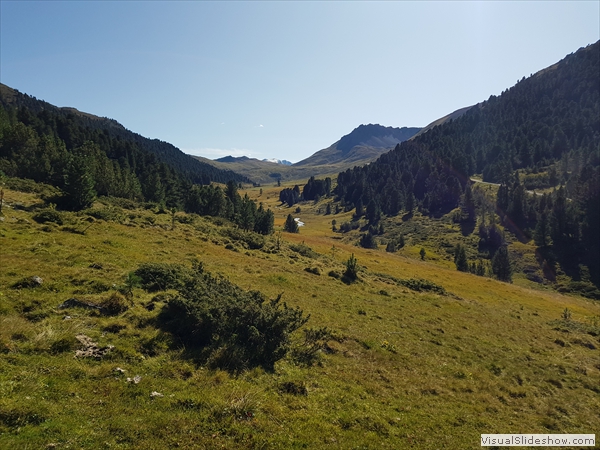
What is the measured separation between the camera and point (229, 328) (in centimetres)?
1602

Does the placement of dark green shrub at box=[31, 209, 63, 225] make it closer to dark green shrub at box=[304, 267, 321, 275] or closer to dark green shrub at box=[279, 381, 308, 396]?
dark green shrub at box=[304, 267, 321, 275]

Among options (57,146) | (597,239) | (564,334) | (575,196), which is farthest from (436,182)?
(57,146)

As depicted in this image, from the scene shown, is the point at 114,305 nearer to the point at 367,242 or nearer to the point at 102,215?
the point at 102,215

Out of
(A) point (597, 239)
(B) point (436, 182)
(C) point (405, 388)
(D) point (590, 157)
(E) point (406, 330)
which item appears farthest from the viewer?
(B) point (436, 182)

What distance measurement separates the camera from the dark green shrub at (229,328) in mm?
14584

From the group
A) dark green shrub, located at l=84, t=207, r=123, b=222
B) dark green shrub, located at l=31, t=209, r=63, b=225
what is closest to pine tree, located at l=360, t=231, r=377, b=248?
dark green shrub, located at l=84, t=207, r=123, b=222

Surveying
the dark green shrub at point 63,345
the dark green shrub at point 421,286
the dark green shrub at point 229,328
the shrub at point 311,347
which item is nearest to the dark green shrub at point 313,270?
the dark green shrub at point 421,286

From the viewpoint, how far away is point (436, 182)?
190 meters

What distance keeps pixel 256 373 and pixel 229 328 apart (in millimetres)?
3025

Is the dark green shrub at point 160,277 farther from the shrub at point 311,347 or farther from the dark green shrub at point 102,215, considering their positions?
the dark green shrub at point 102,215

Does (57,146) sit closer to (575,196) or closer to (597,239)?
A: (597,239)

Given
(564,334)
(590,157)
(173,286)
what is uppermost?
(590,157)

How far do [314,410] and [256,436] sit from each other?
10.1 feet

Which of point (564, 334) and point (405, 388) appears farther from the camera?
point (564, 334)
